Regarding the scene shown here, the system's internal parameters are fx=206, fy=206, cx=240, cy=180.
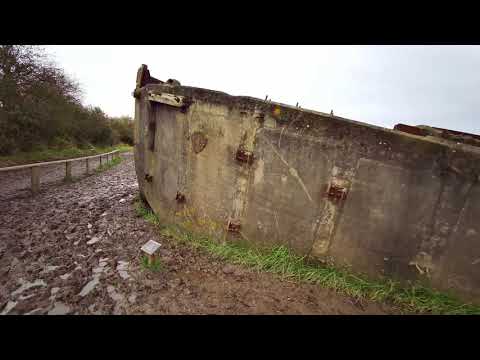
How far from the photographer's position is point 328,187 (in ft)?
10.0

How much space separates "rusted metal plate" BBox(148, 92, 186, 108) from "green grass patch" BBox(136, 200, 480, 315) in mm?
2558

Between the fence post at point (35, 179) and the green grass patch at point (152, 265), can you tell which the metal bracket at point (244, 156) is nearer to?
the green grass patch at point (152, 265)

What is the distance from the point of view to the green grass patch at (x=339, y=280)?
267 centimetres

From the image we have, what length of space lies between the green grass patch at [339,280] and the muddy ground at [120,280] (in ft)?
0.42

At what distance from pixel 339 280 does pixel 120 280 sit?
309 cm

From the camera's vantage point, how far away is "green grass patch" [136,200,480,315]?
2.67m

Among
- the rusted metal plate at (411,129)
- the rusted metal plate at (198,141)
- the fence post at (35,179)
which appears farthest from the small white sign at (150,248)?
the fence post at (35,179)

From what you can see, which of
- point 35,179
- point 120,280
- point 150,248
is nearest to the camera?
point 120,280

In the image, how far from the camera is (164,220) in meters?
4.45

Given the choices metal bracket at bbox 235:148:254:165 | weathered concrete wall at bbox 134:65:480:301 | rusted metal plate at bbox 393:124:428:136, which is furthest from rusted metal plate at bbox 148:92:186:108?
rusted metal plate at bbox 393:124:428:136

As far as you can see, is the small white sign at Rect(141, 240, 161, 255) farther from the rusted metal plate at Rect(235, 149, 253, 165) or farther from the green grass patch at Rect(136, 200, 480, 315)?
the rusted metal plate at Rect(235, 149, 253, 165)

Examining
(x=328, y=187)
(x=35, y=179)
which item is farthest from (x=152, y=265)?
(x=35, y=179)

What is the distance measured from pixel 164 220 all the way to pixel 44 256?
1.92 meters

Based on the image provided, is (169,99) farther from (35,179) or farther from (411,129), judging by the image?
(35,179)
